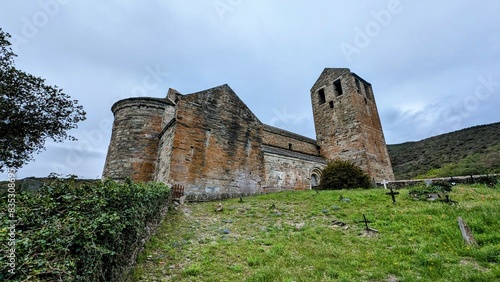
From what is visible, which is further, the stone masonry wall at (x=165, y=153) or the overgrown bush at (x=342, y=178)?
the overgrown bush at (x=342, y=178)

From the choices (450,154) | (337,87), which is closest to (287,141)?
(337,87)

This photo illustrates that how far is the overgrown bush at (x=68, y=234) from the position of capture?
73.2 inches

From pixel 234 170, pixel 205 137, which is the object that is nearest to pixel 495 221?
pixel 234 170

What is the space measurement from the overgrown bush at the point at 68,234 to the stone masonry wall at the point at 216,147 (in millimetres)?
8725

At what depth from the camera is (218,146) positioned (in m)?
14.2

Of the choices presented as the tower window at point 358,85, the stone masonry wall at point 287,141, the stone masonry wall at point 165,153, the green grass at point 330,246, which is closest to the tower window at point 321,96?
the tower window at point 358,85

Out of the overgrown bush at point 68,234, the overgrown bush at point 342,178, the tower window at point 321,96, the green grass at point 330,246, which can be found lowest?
the green grass at point 330,246

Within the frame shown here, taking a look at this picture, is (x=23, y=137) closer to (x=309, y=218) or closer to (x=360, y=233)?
(x=309, y=218)

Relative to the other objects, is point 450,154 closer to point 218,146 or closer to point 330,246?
point 218,146

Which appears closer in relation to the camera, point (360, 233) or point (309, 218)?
point (360, 233)

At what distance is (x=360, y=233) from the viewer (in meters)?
6.61

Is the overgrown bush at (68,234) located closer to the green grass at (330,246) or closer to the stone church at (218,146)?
the green grass at (330,246)

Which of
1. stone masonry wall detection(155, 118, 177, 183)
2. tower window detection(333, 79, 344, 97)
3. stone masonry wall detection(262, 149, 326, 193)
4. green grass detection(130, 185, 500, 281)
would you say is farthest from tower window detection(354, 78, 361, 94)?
stone masonry wall detection(155, 118, 177, 183)

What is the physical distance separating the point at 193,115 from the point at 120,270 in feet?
36.0
